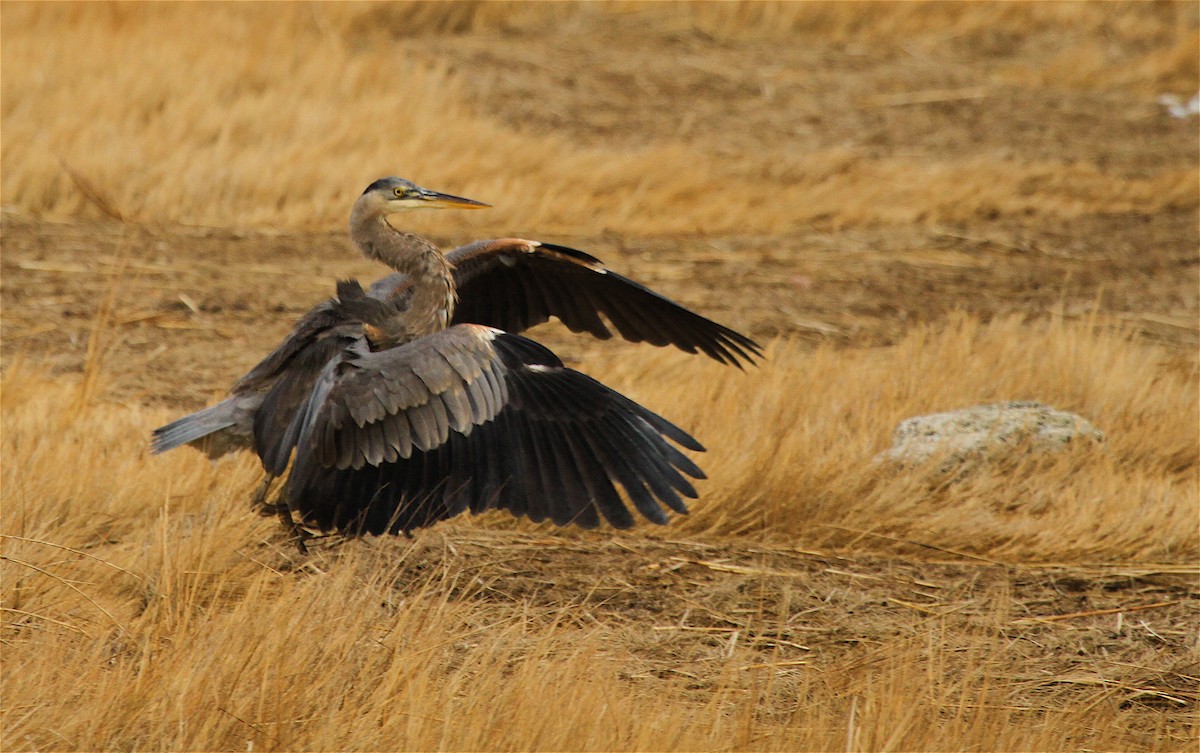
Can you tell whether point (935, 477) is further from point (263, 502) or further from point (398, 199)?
point (263, 502)

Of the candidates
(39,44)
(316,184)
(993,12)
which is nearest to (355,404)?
(316,184)

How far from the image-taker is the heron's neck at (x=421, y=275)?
5020 mm

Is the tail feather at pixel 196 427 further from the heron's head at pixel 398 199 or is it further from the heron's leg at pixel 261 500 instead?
the heron's head at pixel 398 199

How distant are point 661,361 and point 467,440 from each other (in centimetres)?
301

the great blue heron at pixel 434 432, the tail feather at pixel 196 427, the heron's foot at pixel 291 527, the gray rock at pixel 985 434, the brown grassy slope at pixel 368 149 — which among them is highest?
the brown grassy slope at pixel 368 149

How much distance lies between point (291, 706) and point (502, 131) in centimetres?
851

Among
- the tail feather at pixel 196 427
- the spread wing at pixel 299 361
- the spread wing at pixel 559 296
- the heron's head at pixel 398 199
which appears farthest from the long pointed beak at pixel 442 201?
the tail feather at pixel 196 427

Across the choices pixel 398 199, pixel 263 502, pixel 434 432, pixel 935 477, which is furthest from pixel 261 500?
pixel 935 477

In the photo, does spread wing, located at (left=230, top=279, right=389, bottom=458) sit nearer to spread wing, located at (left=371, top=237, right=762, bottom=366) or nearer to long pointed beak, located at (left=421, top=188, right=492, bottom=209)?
spread wing, located at (left=371, top=237, right=762, bottom=366)

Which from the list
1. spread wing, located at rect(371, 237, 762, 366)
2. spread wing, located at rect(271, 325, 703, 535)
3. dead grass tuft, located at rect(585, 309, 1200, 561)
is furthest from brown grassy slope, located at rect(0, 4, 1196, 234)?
spread wing, located at rect(271, 325, 703, 535)

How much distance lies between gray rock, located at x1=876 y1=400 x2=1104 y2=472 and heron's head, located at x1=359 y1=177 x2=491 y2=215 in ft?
6.62

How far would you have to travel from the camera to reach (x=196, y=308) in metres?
8.09

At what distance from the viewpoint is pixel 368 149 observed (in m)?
10.4

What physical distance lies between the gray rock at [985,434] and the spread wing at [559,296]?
0.94m
